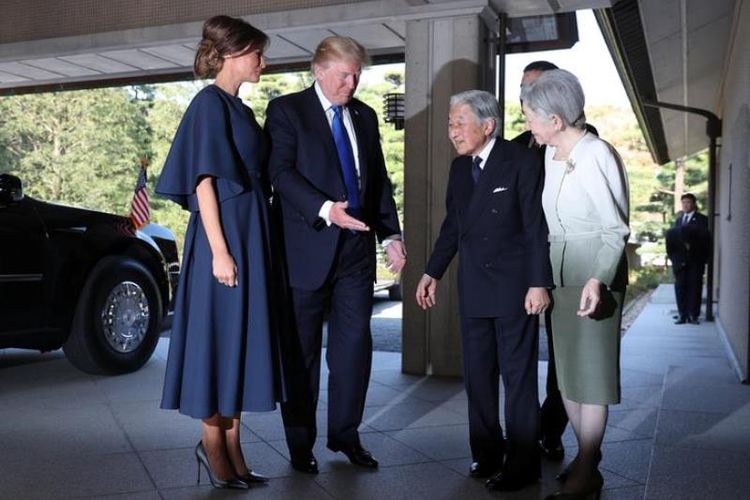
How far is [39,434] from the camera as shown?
404cm

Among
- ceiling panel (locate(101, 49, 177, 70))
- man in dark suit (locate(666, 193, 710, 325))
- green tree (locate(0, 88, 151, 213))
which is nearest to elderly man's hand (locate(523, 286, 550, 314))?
ceiling panel (locate(101, 49, 177, 70))

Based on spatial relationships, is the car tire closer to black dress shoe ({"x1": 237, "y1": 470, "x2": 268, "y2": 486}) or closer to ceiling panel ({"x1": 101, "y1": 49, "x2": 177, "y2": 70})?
ceiling panel ({"x1": 101, "y1": 49, "x2": 177, "y2": 70})

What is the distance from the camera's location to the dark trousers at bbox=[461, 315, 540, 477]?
3.17 metres

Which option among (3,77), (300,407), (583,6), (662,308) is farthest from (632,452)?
(662,308)

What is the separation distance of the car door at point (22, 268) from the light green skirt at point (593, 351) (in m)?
3.39

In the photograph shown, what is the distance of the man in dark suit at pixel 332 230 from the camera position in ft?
10.8

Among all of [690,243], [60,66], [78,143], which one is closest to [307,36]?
[60,66]

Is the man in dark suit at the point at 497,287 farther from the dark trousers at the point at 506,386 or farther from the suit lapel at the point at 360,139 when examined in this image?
the suit lapel at the point at 360,139

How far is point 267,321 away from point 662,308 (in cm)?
1218

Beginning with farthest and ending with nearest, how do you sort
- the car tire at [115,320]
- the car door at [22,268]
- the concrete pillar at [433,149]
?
the concrete pillar at [433,149]
the car tire at [115,320]
the car door at [22,268]

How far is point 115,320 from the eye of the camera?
5.66 meters

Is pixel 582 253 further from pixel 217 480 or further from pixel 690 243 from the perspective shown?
pixel 690 243

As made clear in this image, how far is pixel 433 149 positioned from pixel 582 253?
9.86 ft

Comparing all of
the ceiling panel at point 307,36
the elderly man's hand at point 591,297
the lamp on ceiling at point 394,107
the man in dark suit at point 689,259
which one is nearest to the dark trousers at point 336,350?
the elderly man's hand at point 591,297
